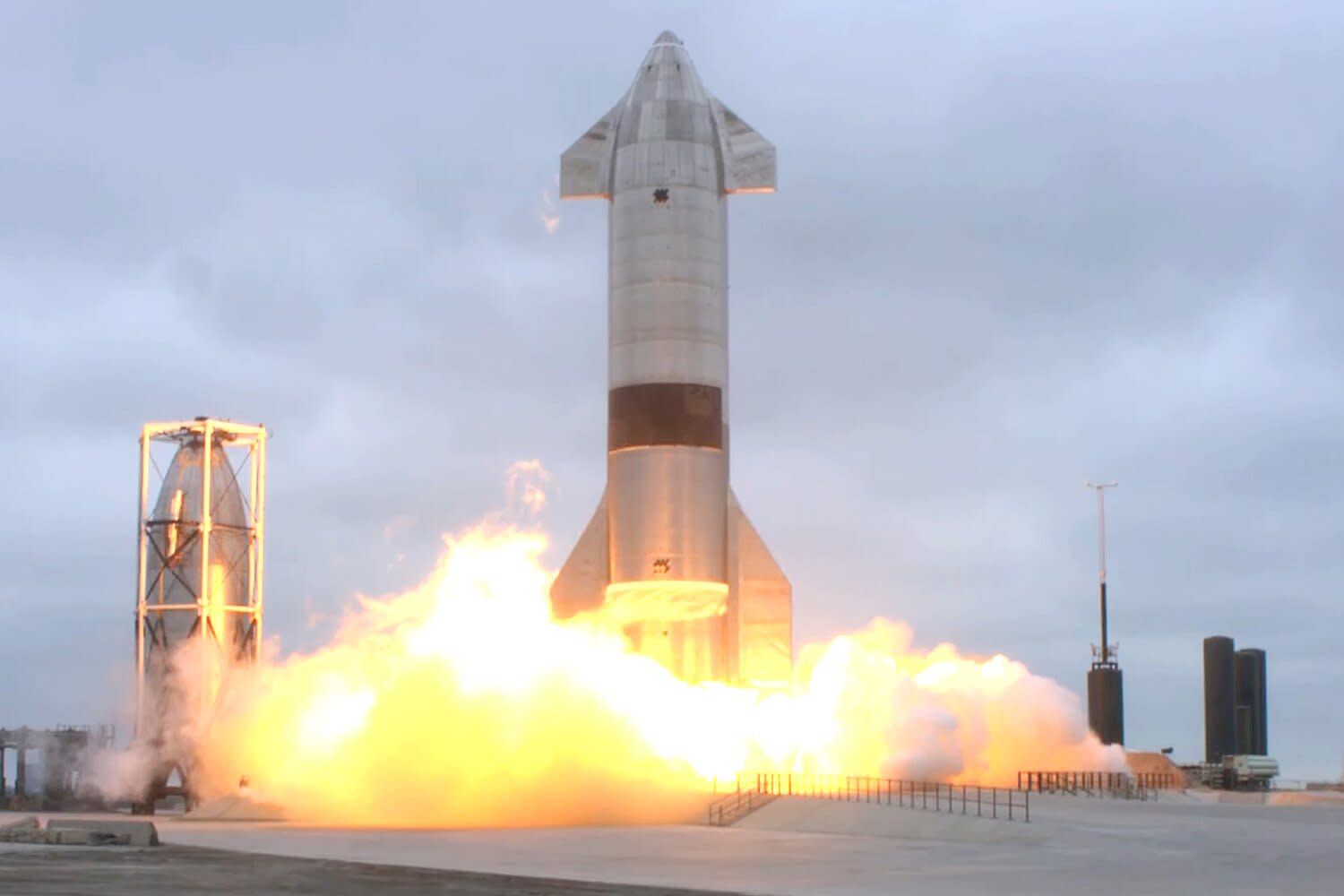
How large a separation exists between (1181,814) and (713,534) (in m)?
15.3

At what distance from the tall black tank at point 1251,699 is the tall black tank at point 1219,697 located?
11.4 inches

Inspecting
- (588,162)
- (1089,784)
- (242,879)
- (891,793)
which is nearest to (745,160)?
(588,162)

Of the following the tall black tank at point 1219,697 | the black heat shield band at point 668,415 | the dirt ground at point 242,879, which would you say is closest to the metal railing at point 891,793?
the black heat shield band at point 668,415

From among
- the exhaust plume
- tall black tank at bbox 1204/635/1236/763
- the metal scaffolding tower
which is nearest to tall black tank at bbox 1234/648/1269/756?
tall black tank at bbox 1204/635/1236/763

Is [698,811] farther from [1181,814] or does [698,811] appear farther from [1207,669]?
[1207,669]

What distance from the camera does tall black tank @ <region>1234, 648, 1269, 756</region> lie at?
91.6m

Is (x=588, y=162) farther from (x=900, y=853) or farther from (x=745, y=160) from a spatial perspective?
(x=900, y=853)

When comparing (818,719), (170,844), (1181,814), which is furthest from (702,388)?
(170,844)

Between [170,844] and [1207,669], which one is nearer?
[170,844]

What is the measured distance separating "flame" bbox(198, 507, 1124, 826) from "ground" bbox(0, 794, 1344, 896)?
131 inches

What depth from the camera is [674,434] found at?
58.5 metres

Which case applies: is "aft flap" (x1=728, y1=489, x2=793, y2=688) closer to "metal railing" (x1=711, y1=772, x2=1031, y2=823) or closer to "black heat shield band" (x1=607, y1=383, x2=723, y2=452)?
"black heat shield band" (x1=607, y1=383, x2=723, y2=452)

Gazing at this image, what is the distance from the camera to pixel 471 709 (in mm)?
54469

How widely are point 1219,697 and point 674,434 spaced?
43200mm
